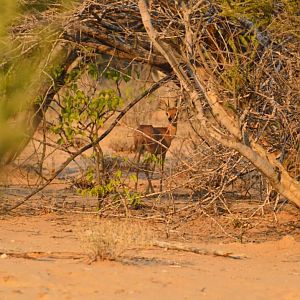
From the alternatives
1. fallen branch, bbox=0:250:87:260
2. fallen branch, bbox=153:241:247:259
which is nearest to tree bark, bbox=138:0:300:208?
fallen branch, bbox=153:241:247:259

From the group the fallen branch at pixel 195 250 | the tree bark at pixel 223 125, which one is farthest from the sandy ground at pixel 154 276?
the tree bark at pixel 223 125

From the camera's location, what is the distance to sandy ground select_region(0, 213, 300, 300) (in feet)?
22.3

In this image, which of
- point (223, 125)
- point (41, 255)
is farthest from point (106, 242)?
point (223, 125)

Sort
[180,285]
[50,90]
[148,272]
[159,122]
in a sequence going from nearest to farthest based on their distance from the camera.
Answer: [180,285] → [148,272] → [50,90] → [159,122]

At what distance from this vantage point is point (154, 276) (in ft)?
24.3

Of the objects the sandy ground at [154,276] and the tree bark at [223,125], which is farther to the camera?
the tree bark at [223,125]

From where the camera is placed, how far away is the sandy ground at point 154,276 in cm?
681

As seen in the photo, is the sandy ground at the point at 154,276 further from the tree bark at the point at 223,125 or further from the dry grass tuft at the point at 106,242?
the tree bark at the point at 223,125

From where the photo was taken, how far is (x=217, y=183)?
37.2 feet

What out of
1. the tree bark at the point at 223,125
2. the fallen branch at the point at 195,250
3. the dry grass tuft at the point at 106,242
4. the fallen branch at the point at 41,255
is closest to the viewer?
the dry grass tuft at the point at 106,242

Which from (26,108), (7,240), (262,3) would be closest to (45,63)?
(26,108)

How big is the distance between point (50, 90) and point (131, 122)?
1205cm

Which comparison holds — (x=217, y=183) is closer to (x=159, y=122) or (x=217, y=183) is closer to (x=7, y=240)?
(x=7, y=240)

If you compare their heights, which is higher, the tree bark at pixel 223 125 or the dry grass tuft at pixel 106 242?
the tree bark at pixel 223 125
